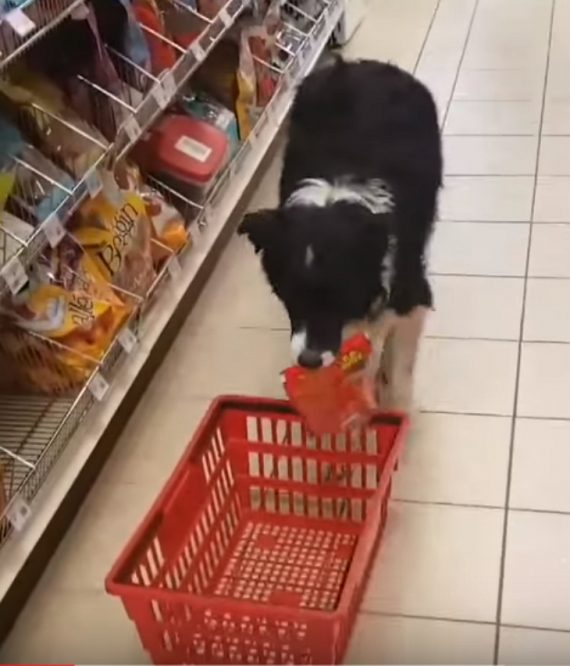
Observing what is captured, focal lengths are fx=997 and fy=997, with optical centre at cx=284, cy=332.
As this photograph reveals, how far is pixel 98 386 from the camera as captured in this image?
206 centimetres

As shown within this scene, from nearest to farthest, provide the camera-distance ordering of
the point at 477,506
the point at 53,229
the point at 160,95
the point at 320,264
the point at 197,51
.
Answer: the point at 320,264
the point at 53,229
the point at 477,506
the point at 160,95
the point at 197,51

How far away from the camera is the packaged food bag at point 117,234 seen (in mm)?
2162

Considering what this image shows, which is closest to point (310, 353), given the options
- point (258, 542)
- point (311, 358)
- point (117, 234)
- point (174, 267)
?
point (311, 358)

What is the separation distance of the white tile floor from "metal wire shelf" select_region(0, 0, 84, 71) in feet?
2.94

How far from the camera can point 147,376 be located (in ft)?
7.96

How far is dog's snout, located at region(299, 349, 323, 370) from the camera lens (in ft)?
5.79

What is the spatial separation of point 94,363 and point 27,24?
→ 673 mm

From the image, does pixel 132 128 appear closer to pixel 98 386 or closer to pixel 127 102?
pixel 127 102

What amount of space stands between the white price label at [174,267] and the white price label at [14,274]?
66 centimetres

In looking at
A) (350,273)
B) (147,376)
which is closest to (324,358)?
(350,273)

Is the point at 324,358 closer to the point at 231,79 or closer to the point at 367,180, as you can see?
the point at 367,180

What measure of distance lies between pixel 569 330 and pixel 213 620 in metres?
1.27

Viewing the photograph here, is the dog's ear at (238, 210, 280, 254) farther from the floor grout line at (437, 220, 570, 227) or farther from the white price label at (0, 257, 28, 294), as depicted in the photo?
the floor grout line at (437, 220, 570, 227)

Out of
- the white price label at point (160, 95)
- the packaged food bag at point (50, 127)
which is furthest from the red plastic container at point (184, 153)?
the packaged food bag at point (50, 127)
